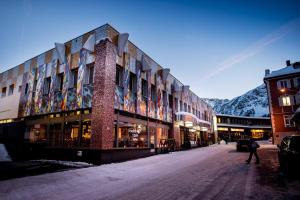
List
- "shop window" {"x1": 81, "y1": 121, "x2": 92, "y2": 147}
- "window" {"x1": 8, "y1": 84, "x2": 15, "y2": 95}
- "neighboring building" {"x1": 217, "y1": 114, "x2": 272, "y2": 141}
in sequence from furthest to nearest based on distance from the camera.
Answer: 1. "neighboring building" {"x1": 217, "y1": 114, "x2": 272, "y2": 141}
2. "window" {"x1": 8, "y1": 84, "x2": 15, "y2": 95}
3. "shop window" {"x1": 81, "y1": 121, "x2": 92, "y2": 147}

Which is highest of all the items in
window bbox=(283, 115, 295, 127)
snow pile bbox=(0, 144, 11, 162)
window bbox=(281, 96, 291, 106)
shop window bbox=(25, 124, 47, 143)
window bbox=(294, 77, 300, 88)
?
window bbox=(294, 77, 300, 88)

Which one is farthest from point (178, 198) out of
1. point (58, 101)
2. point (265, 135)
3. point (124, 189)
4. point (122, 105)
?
point (265, 135)

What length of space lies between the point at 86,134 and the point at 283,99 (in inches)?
1311

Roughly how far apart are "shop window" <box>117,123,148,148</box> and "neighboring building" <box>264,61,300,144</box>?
2631 cm

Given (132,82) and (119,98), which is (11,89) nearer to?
(132,82)

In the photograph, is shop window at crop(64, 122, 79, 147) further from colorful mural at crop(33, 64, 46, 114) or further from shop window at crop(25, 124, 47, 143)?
colorful mural at crop(33, 64, 46, 114)

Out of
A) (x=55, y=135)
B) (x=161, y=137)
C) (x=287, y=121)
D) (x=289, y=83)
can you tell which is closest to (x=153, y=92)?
(x=161, y=137)

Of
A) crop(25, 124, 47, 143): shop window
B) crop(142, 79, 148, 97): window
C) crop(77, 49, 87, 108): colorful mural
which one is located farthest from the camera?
crop(142, 79, 148, 97): window

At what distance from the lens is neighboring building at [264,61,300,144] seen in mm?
30611

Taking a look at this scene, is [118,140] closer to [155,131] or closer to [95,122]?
[95,122]

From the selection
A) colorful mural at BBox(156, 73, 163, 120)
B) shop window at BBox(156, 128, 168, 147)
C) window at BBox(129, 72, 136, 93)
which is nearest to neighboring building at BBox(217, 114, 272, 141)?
shop window at BBox(156, 128, 168, 147)

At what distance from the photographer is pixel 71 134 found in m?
14.0

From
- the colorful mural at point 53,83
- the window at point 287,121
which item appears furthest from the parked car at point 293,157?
the window at point 287,121

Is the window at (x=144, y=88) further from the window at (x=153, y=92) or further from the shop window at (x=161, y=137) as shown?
the shop window at (x=161, y=137)
